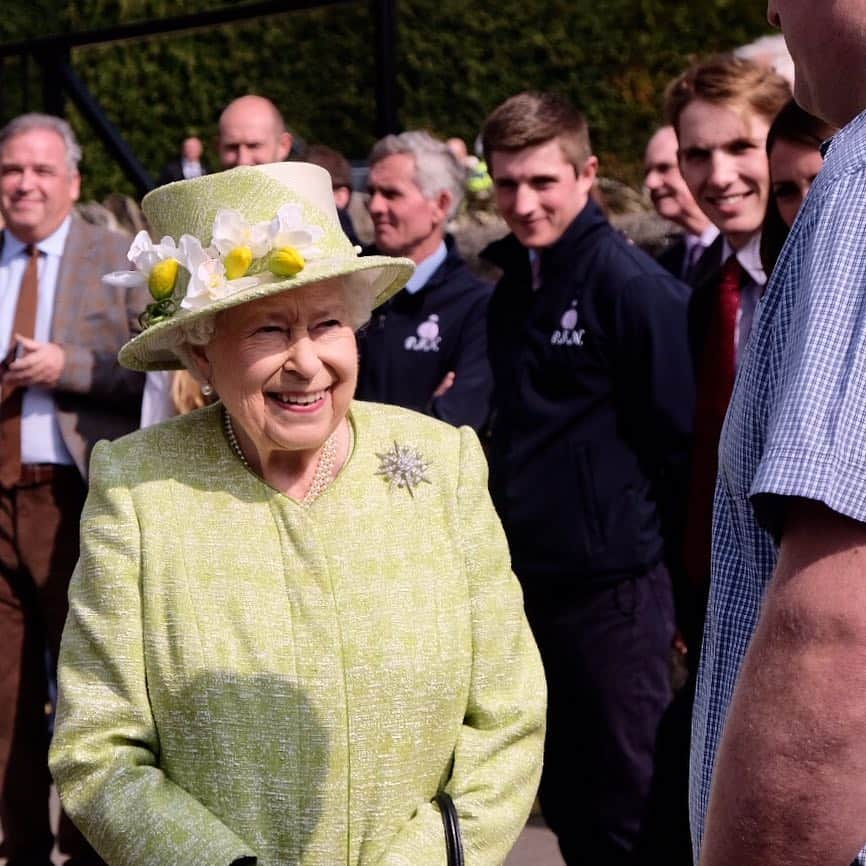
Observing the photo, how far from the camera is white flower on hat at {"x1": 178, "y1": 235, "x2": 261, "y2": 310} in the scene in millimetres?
2730

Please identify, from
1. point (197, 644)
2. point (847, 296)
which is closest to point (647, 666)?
point (197, 644)

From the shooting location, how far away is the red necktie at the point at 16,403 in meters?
5.19

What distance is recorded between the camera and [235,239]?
109 inches

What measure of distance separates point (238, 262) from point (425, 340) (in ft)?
8.39

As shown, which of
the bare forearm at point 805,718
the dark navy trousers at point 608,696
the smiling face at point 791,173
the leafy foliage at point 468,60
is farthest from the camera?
the leafy foliage at point 468,60

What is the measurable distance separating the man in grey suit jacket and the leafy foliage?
3.93m

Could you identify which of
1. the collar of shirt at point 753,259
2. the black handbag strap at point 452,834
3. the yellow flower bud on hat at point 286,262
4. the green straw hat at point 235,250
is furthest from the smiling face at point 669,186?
the black handbag strap at point 452,834

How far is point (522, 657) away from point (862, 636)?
1.55 metres

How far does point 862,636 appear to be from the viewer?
133cm

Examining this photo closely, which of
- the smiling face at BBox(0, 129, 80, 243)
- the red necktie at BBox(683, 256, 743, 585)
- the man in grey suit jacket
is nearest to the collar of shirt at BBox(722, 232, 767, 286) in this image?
the red necktie at BBox(683, 256, 743, 585)

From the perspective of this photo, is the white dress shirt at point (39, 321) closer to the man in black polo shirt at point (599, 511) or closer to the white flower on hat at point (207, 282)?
the man in black polo shirt at point (599, 511)

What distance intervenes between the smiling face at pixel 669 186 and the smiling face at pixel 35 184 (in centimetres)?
232

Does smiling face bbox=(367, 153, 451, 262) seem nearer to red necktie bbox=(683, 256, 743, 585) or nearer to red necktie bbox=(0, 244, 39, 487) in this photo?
red necktie bbox=(0, 244, 39, 487)

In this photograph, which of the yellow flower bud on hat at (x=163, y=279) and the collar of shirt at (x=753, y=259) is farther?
the collar of shirt at (x=753, y=259)
